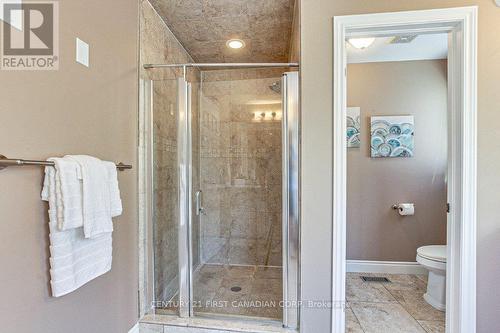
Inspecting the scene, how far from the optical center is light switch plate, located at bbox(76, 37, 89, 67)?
1.25m

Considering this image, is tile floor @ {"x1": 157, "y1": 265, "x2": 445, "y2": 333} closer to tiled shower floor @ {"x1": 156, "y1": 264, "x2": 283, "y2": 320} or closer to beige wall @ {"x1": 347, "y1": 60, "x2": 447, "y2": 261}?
tiled shower floor @ {"x1": 156, "y1": 264, "x2": 283, "y2": 320}

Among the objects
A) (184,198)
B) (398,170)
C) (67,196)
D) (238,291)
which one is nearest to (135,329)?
(238,291)

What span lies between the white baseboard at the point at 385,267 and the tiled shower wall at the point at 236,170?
1.20 m

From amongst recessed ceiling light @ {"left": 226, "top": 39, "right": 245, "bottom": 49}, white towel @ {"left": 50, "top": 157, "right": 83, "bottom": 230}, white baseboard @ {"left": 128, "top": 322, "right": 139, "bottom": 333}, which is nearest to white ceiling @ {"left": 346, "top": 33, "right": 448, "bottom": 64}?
recessed ceiling light @ {"left": 226, "top": 39, "right": 245, "bottom": 49}

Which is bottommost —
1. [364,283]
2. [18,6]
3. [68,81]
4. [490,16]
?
[364,283]

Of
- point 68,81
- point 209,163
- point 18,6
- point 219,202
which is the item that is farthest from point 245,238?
point 18,6

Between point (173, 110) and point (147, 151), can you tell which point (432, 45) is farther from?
point (147, 151)

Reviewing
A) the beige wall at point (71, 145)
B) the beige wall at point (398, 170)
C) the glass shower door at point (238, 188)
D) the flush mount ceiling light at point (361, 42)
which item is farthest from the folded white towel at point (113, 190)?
the beige wall at point (398, 170)

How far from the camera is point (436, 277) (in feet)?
6.95

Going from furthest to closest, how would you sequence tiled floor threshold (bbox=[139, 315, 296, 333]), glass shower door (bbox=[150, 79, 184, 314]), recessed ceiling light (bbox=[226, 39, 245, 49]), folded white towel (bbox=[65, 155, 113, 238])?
recessed ceiling light (bbox=[226, 39, 245, 49]) < glass shower door (bbox=[150, 79, 184, 314]) < tiled floor threshold (bbox=[139, 315, 296, 333]) < folded white towel (bbox=[65, 155, 113, 238])

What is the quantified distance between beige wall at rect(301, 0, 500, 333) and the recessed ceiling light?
3.57 ft

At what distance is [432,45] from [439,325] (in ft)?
8.54

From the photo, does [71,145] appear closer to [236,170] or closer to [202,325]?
[202,325]

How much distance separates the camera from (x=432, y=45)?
245 cm
